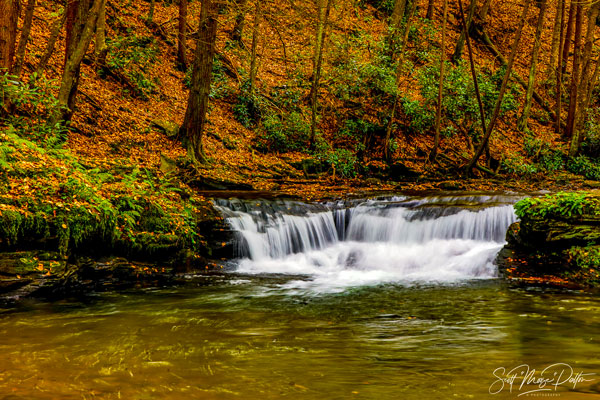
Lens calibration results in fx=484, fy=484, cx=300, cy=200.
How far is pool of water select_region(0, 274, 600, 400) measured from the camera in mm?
3732

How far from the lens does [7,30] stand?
33.4 feet

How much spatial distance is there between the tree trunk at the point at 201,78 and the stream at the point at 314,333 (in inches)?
133

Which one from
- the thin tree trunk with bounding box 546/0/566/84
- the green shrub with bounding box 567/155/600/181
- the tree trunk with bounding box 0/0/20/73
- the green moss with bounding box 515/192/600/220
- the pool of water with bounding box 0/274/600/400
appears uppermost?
the thin tree trunk with bounding box 546/0/566/84

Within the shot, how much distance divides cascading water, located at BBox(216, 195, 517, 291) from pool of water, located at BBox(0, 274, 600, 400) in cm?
214

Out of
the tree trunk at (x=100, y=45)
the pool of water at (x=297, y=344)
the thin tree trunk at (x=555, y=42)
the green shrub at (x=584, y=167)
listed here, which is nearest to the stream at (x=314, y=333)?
the pool of water at (x=297, y=344)

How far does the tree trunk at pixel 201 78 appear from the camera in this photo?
13.3 meters

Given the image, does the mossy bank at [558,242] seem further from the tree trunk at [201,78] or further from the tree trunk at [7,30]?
the tree trunk at [7,30]

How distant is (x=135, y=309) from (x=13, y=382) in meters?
3.03

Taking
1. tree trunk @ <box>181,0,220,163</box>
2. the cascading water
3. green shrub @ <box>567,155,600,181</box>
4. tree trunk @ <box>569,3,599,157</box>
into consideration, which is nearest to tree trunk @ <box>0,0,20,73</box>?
tree trunk @ <box>181,0,220,163</box>

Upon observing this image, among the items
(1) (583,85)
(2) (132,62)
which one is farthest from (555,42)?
(2) (132,62)

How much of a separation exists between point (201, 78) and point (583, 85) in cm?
1365

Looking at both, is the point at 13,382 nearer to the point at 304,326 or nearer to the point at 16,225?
the point at 304,326

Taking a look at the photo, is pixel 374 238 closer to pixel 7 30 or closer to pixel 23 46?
pixel 7 30

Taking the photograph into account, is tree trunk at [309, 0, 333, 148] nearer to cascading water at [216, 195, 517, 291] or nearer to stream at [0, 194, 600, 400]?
cascading water at [216, 195, 517, 291]
